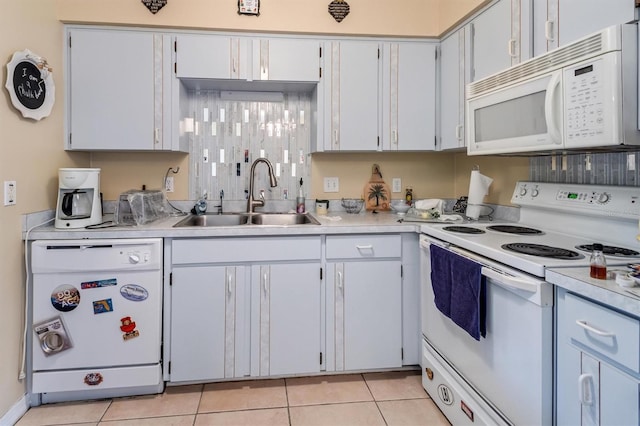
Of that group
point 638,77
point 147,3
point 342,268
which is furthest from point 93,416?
point 638,77

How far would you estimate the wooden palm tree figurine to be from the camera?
2.82 m

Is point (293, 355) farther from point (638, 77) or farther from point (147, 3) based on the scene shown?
point (147, 3)

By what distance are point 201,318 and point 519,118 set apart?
6.06 feet

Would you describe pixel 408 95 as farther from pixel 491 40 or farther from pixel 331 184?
pixel 331 184

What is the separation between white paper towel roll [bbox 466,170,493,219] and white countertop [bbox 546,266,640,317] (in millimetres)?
1128

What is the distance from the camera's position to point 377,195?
9.26ft

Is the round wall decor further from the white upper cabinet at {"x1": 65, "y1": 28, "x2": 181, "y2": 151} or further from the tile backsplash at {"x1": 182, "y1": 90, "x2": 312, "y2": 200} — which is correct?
the tile backsplash at {"x1": 182, "y1": 90, "x2": 312, "y2": 200}

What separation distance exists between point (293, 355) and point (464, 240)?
114 cm

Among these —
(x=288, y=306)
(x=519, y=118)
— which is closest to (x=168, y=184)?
(x=288, y=306)

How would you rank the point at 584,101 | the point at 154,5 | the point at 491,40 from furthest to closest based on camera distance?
the point at 154,5
the point at 491,40
the point at 584,101

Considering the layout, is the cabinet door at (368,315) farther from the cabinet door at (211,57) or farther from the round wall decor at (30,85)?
the round wall decor at (30,85)

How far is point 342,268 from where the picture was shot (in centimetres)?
217

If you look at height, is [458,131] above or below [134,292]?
above

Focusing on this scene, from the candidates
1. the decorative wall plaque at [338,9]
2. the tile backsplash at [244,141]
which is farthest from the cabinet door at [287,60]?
the tile backsplash at [244,141]
